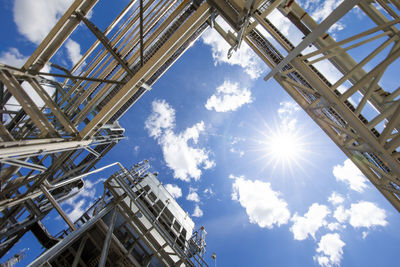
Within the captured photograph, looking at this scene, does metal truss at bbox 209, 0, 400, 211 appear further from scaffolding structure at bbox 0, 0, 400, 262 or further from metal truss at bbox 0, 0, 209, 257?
metal truss at bbox 0, 0, 209, 257

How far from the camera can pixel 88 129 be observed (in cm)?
630

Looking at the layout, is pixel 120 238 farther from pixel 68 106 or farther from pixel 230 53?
pixel 230 53

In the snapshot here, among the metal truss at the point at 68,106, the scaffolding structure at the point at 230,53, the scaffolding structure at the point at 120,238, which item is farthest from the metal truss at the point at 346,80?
the scaffolding structure at the point at 120,238

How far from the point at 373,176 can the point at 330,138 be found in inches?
74.4

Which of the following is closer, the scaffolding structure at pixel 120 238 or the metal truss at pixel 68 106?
the metal truss at pixel 68 106

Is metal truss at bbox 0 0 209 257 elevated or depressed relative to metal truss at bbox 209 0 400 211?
elevated

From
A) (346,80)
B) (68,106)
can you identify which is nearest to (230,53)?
(346,80)

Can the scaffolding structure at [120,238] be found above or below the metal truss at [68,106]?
below

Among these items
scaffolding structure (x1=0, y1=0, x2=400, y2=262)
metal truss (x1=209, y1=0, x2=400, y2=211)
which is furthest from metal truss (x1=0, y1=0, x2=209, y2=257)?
metal truss (x1=209, y1=0, x2=400, y2=211)

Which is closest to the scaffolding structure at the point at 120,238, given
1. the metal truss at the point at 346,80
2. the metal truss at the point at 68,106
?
the metal truss at the point at 68,106

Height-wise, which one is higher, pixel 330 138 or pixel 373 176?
pixel 330 138

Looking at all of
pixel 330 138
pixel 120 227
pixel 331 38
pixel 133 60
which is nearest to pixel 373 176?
pixel 330 138

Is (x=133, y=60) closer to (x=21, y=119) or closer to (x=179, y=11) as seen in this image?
(x=179, y=11)

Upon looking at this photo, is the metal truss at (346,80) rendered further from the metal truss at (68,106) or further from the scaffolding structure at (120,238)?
the scaffolding structure at (120,238)
